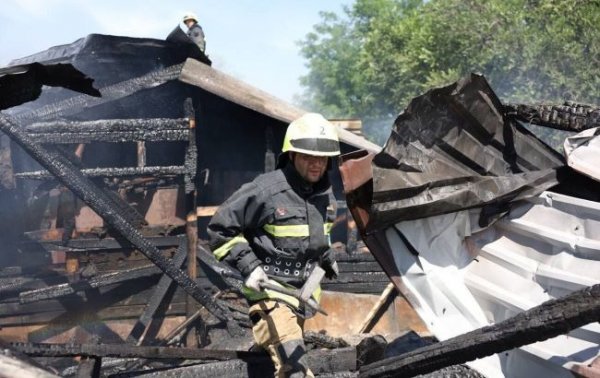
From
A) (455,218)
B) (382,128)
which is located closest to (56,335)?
(455,218)

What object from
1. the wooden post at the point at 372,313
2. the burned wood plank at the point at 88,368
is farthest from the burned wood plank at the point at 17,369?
the wooden post at the point at 372,313

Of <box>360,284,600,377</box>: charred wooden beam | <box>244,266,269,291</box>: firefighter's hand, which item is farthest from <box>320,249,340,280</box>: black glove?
<box>360,284,600,377</box>: charred wooden beam

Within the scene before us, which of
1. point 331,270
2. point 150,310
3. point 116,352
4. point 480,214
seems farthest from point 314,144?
point 150,310

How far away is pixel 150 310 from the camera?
7.55 meters

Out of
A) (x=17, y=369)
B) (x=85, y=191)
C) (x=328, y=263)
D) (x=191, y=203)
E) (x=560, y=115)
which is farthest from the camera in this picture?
(x=191, y=203)

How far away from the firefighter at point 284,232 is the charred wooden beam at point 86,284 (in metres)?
3.72

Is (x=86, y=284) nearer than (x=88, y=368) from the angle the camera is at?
No

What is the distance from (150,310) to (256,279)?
156 inches

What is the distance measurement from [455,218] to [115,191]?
15.7 ft

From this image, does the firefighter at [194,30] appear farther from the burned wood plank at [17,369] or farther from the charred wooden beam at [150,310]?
the burned wood plank at [17,369]

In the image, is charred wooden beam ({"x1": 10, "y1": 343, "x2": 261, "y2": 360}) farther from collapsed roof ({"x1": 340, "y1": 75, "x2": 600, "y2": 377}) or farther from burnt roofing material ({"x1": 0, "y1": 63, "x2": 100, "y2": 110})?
burnt roofing material ({"x1": 0, "y1": 63, "x2": 100, "y2": 110})

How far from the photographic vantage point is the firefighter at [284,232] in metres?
4.08

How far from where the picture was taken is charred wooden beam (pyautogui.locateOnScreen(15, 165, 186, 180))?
7324 mm

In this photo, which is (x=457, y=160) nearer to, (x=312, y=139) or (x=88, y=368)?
(x=312, y=139)
